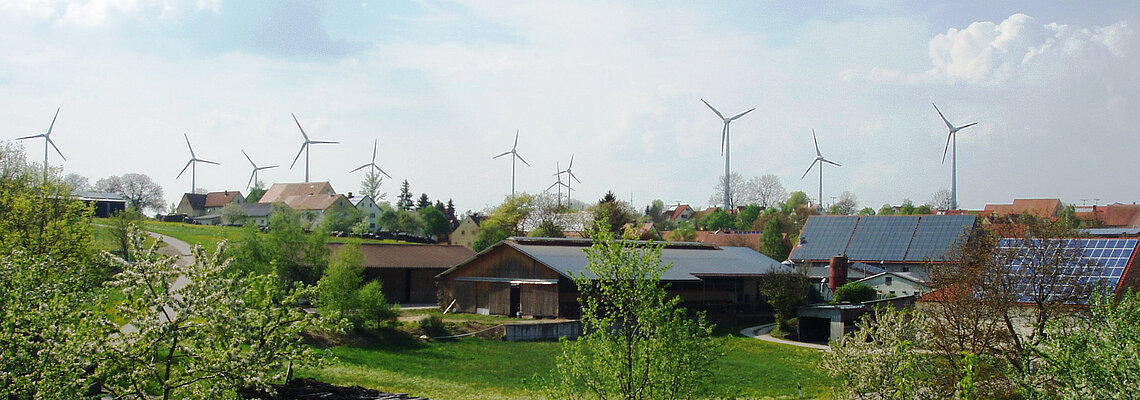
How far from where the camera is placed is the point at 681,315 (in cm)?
1226

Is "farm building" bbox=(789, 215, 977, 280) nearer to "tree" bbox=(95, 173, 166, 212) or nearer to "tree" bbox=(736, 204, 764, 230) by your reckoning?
"tree" bbox=(736, 204, 764, 230)

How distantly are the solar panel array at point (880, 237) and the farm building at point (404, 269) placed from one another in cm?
3044

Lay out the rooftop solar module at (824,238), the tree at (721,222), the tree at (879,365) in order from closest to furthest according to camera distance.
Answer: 1. the tree at (879,365)
2. the rooftop solar module at (824,238)
3. the tree at (721,222)

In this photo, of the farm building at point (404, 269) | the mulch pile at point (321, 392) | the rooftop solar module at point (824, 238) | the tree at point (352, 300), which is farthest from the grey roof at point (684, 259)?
the mulch pile at point (321, 392)

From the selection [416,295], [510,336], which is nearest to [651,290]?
[510,336]

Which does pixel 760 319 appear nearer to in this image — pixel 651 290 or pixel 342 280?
pixel 342 280

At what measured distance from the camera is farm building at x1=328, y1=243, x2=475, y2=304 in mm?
55250

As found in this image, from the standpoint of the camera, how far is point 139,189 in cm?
13262

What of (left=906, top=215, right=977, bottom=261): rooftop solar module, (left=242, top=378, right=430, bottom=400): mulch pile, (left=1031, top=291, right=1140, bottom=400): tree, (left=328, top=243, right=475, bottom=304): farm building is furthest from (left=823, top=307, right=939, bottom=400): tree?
(left=906, top=215, right=977, bottom=261): rooftop solar module

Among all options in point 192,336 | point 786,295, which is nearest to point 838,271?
point 786,295

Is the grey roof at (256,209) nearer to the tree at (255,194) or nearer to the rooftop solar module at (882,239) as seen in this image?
the tree at (255,194)

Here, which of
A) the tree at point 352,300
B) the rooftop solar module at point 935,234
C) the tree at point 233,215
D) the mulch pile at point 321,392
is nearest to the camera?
the mulch pile at point 321,392

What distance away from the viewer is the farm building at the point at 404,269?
5525cm

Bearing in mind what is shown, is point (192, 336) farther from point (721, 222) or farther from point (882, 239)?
point (721, 222)
